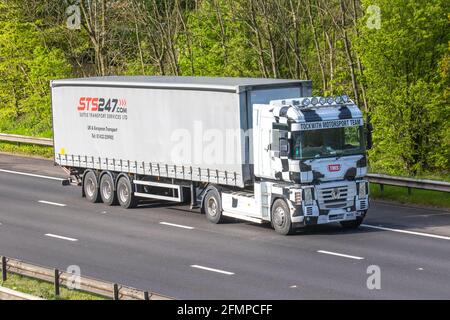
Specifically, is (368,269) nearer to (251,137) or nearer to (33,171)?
(251,137)

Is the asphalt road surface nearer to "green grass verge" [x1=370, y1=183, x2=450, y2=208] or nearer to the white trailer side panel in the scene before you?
"green grass verge" [x1=370, y1=183, x2=450, y2=208]

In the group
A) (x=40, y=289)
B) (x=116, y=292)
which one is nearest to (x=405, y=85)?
(x=40, y=289)

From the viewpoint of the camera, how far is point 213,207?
27781mm

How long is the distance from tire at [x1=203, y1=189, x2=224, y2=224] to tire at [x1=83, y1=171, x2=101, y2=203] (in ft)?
15.9

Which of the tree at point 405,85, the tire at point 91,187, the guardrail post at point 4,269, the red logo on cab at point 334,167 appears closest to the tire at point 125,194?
the tire at point 91,187

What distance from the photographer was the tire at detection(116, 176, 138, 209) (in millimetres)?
30484

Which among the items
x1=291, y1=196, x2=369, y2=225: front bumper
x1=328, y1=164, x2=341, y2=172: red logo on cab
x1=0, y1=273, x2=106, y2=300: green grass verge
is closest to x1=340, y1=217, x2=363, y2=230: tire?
x1=291, y1=196, x2=369, y2=225: front bumper

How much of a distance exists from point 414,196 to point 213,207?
238 inches

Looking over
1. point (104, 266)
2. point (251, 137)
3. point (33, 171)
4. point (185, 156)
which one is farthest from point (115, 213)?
point (33, 171)

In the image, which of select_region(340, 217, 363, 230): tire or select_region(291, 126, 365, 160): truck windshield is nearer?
select_region(291, 126, 365, 160): truck windshield

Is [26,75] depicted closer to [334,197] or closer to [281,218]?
[281,218]

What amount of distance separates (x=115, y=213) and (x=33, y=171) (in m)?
10.1

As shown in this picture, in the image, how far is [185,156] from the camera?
28.3 metres

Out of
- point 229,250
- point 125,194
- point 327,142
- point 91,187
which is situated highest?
point 327,142
